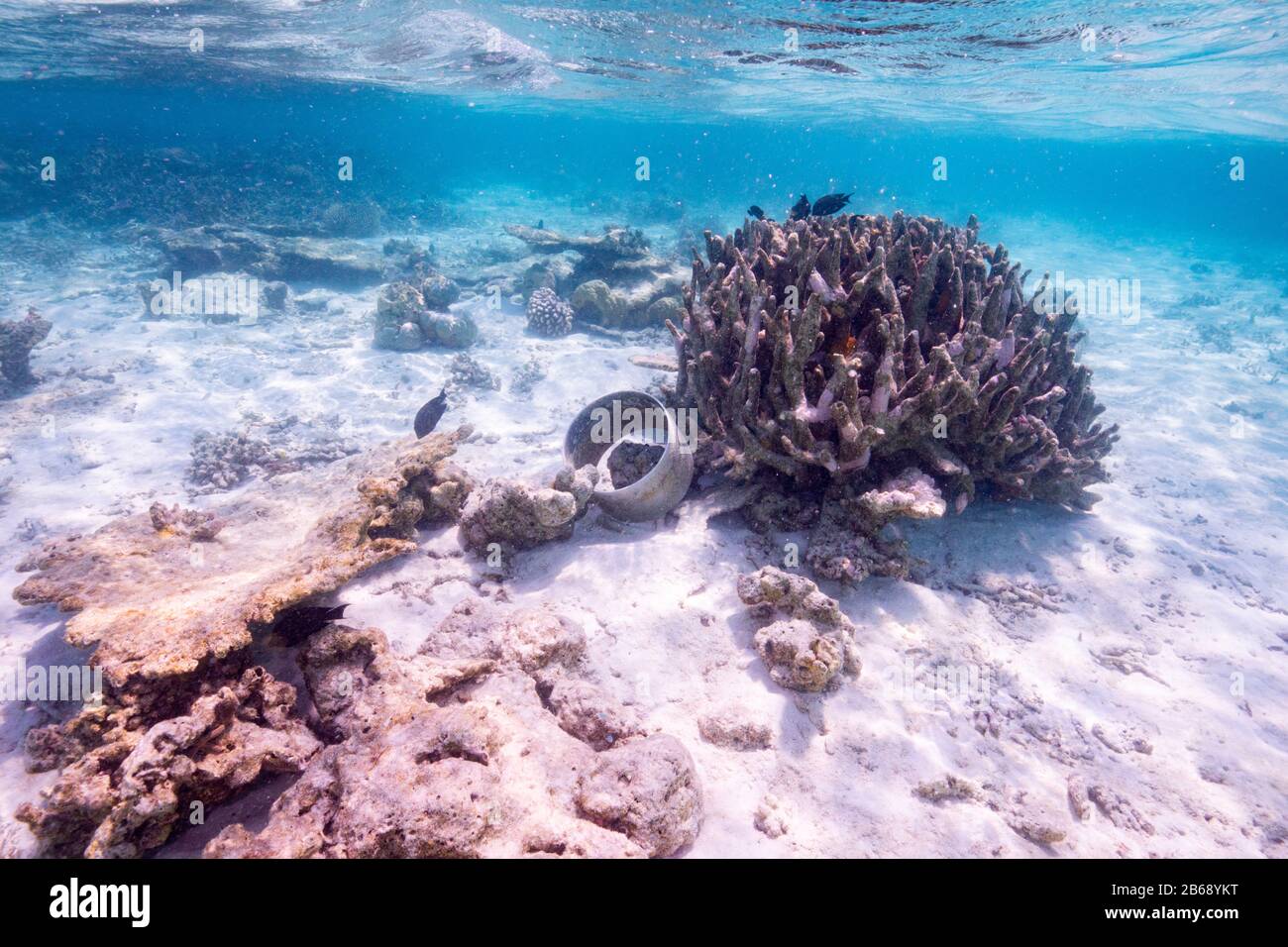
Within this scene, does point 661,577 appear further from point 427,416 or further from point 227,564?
point 427,416

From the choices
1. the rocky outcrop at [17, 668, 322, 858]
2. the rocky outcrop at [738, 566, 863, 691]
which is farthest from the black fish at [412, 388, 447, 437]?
the rocky outcrop at [738, 566, 863, 691]

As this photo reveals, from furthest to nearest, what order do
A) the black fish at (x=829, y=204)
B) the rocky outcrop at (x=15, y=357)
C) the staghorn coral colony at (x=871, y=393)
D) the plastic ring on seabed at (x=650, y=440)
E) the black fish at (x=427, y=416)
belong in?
the rocky outcrop at (x=15, y=357) < the black fish at (x=829, y=204) < the black fish at (x=427, y=416) < the plastic ring on seabed at (x=650, y=440) < the staghorn coral colony at (x=871, y=393)

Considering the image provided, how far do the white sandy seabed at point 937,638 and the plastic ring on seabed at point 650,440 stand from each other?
0.21 metres

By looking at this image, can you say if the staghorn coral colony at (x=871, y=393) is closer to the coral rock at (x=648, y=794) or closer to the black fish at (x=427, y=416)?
the coral rock at (x=648, y=794)

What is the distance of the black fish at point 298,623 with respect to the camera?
3.27 metres

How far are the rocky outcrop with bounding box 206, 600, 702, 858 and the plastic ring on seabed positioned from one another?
176 cm

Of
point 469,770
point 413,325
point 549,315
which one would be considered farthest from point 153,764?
point 549,315

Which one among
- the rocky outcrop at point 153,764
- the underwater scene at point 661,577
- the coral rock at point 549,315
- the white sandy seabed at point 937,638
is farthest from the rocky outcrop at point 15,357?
the rocky outcrop at point 153,764

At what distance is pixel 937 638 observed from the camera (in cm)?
438

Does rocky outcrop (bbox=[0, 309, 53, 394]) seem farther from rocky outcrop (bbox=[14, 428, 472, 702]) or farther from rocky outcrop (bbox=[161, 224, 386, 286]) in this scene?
rocky outcrop (bbox=[14, 428, 472, 702])

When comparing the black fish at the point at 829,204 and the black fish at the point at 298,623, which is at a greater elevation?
the black fish at the point at 829,204

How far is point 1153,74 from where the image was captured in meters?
21.1
